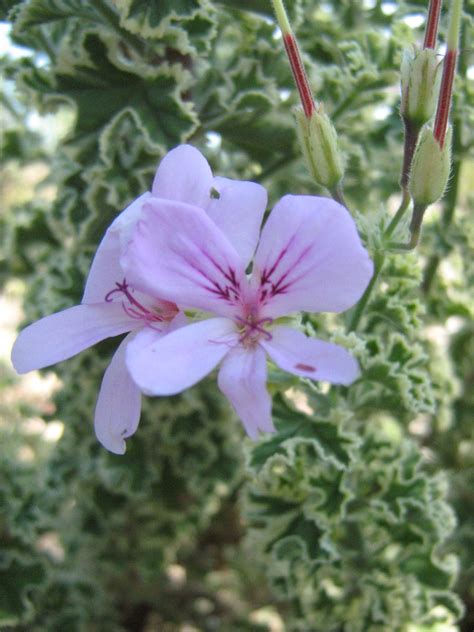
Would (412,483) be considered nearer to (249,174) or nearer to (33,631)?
(249,174)

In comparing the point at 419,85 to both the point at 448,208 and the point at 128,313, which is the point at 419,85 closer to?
the point at 128,313

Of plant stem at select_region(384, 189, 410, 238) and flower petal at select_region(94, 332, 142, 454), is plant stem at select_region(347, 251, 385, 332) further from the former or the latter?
flower petal at select_region(94, 332, 142, 454)

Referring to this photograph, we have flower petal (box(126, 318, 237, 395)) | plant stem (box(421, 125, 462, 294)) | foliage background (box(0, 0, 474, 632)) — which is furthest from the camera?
plant stem (box(421, 125, 462, 294))

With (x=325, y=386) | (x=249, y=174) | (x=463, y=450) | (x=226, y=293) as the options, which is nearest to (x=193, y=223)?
(x=226, y=293)

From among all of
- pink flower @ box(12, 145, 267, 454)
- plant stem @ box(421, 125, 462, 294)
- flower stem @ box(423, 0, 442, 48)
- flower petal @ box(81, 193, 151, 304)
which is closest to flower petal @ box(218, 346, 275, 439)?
pink flower @ box(12, 145, 267, 454)

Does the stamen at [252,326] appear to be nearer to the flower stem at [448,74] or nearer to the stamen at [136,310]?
the stamen at [136,310]

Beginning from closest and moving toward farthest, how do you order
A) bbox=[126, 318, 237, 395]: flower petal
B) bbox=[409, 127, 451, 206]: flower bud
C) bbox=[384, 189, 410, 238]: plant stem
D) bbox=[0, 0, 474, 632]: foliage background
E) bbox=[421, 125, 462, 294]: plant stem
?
1. bbox=[126, 318, 237, 395]: flower petal
2. bbox=[409, 127, 451, 206]: flower bud
3. bbox=[384, 189, 410, 238]: plant stem
4. bbox=[0, 0, 474, 632]: foliage background
5. bbox=[421, 125, 462, 294]: plant stem

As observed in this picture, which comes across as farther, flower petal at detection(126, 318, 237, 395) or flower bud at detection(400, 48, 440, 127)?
flower bud at detection(400, 48, 440, 127)
